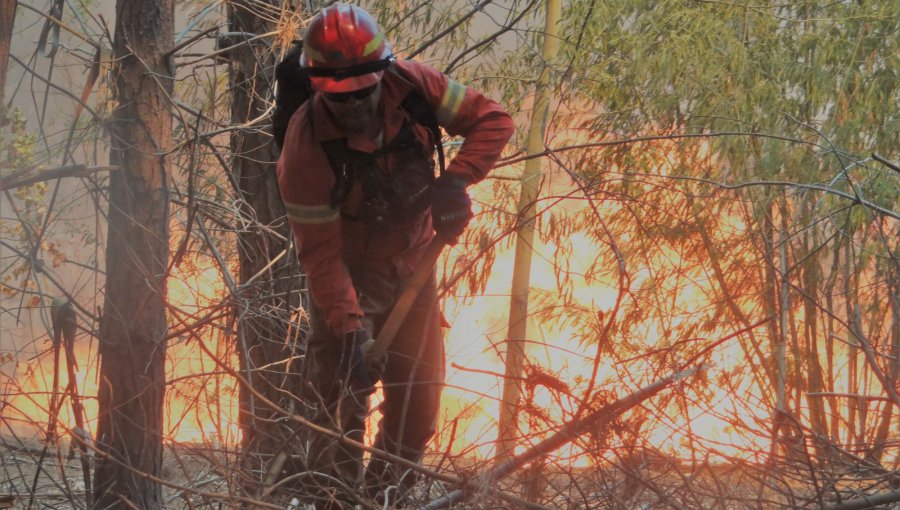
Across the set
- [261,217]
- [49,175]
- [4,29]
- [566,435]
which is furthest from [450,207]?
[261,217]

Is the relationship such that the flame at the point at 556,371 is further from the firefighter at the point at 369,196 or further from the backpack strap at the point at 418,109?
the backpack strap at the point at 418,109

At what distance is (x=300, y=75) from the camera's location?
275 cm

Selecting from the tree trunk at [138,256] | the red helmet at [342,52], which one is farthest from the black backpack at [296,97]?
the tree trunk at [138,256]

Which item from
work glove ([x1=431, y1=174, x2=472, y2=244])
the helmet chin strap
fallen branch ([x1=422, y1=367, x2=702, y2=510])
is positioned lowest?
fallen branch ([x1=422, y1=367, x2=702, y2=510])

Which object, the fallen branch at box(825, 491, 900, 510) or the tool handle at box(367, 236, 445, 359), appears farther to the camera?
the tool handle at box(367, 236, 445, 359)

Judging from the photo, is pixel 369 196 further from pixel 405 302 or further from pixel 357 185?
pixel 405 302

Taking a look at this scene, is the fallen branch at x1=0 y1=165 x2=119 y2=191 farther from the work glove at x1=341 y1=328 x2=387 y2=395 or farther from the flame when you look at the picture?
the work glove at x1=341 y1=328 x2=387 y2=395

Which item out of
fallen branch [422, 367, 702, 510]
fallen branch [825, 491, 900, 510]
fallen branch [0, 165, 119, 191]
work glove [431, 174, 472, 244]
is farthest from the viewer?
work glove [431, 174, 472, 244]

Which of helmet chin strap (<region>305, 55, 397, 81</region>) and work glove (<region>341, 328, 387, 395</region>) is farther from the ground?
helmet chin strap (<region>305, 55, 397, 81</region>)

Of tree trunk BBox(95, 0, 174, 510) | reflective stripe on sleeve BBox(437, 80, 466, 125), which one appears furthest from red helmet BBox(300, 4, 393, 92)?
tree trunk BBox(95, 0, 174, 510)

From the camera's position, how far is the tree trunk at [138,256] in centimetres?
337

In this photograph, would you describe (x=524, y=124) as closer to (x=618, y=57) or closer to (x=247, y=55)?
(x=618, y=57)

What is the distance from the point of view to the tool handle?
9.07 feet

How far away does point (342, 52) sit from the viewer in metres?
2.56
